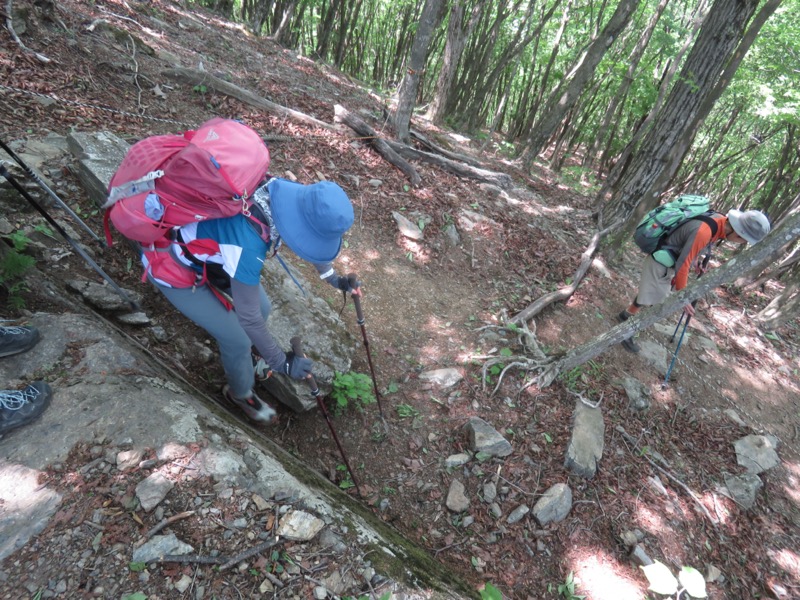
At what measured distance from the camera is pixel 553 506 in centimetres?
351

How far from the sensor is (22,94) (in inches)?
191

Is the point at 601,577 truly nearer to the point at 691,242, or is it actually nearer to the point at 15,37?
the point at 691,242

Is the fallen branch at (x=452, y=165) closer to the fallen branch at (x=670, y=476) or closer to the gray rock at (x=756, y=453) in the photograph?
the fallen branch at (x=670, y=476)

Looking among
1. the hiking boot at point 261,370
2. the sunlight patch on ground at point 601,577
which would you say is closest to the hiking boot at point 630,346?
the sunlight patch on ground at point 601,577

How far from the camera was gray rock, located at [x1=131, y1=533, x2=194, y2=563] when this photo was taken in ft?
6.35

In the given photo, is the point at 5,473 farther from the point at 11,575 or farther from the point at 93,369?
the point at 93,369

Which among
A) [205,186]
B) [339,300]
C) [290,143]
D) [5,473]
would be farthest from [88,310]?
[290,143]

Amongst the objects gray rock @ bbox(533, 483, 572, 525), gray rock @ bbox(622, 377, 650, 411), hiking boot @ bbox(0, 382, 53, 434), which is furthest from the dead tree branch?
gray rock @ bbox(622, 377, 650, 411)

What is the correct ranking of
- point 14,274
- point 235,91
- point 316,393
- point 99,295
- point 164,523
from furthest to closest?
point 235,91, point 99,295, point 316,393, point 14,274, point 164,523

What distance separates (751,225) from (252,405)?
5.61 meters

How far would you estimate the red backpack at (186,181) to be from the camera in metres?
2.26

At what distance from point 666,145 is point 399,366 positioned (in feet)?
19.7

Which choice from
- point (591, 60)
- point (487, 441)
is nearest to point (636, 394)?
point (487, 441)

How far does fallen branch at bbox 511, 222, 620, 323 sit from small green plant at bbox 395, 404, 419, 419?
2.10m
